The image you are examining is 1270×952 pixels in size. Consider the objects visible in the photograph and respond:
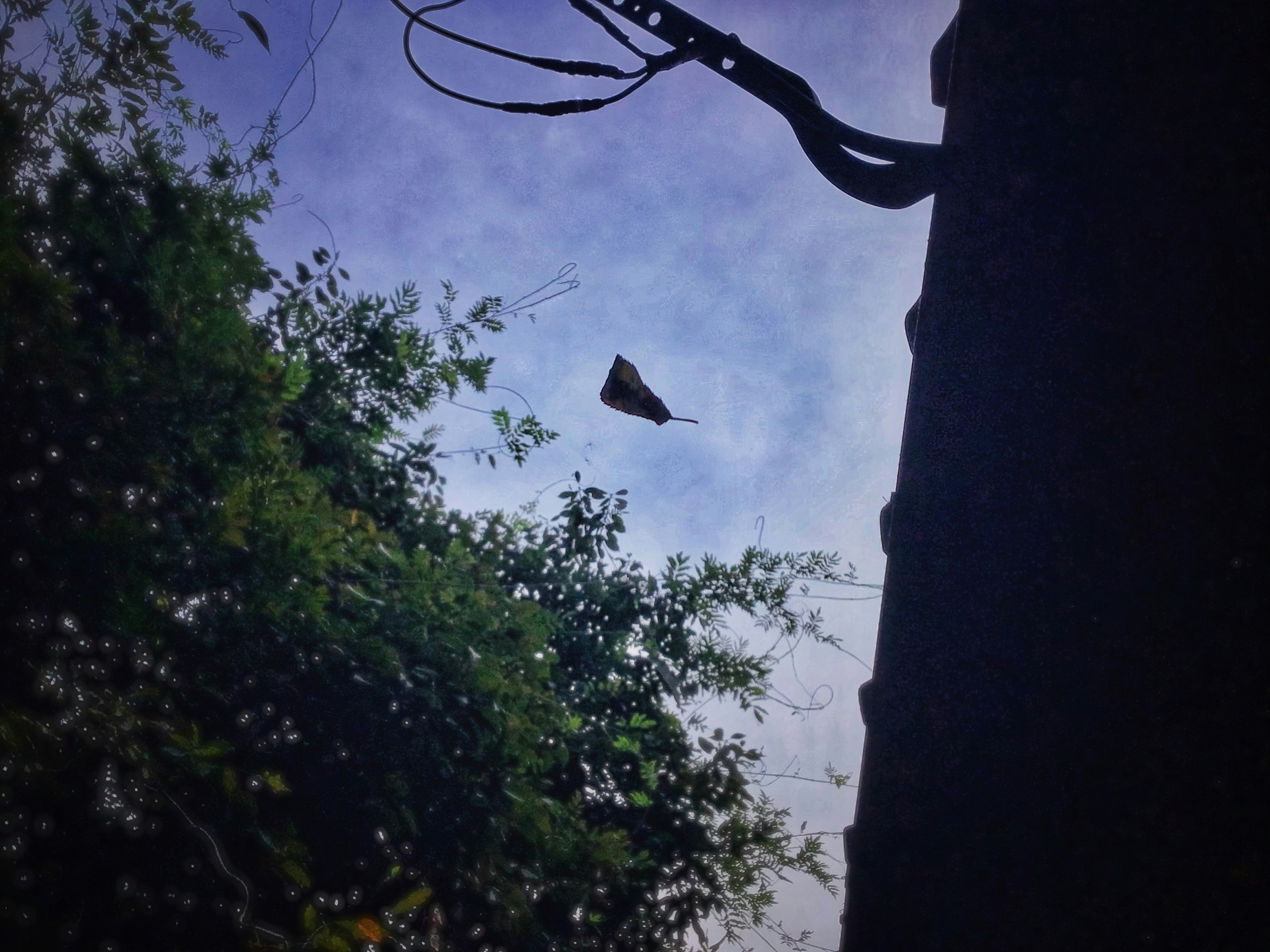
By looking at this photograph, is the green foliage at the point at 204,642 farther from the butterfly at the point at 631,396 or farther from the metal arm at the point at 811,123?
the metal arm at the point at 811,123

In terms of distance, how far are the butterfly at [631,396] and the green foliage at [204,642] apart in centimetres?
109

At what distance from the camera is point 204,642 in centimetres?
188

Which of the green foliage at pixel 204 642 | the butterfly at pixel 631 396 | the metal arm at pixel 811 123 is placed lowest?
the green foliage at pixel 204 642

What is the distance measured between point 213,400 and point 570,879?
2449 mm

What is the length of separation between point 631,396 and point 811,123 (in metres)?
1.06

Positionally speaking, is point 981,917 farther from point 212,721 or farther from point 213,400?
point 213,400

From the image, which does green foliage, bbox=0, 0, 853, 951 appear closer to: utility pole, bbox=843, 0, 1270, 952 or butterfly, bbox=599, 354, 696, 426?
butterfly, bbox=599, 354, 696, 426

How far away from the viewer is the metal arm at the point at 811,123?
2.08 meters

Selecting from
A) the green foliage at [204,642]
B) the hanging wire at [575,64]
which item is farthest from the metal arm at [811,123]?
the green foliage at [204,642]

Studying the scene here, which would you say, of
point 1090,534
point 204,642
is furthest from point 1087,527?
point 204,642

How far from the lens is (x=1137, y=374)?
1.12 meters

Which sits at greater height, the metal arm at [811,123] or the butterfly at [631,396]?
the metal arm at [811,123]

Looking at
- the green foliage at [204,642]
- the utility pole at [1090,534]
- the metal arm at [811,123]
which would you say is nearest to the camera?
the utility pole at [1090,534]

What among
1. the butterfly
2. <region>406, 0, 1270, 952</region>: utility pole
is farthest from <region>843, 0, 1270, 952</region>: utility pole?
the butterfly
